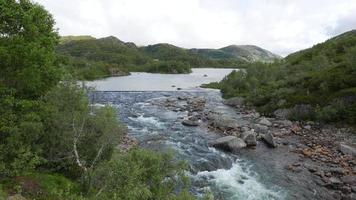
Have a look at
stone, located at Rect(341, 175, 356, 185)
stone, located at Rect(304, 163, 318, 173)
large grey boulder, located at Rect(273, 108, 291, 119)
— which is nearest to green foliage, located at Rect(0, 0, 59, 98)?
stone, located at Rect(304, 163, 318, 173)

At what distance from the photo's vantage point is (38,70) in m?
21.2

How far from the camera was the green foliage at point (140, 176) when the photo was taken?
46.1ft

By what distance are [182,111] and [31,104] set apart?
1583 inches

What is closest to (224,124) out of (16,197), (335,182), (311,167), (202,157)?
(202,157)

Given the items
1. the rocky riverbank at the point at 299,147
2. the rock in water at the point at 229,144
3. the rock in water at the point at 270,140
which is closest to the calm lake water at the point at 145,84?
the rocky riverbank at the point at 299,147

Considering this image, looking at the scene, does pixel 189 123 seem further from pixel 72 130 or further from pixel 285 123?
pixel 72 130

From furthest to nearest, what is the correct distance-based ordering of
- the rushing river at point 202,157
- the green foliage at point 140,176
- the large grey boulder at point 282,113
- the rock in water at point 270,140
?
the large grey boulder at point 282,113, the rock in water at point 270,140, the rushing river at point 202,157, the green foliage at point 140,176

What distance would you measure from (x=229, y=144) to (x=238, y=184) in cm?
957

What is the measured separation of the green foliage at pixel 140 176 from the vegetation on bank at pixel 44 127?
5cm

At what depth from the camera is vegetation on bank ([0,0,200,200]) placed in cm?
1755

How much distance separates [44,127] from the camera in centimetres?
2156

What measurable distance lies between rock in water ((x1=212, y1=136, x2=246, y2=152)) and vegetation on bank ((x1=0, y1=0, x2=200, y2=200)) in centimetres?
1570

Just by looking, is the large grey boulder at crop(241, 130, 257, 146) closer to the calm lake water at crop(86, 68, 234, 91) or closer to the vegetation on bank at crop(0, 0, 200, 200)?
the vegetation on bank at crop(0, 0, 200, 200)

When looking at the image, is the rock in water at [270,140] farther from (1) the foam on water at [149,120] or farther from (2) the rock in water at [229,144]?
(1) the foam on water at [149,120]
